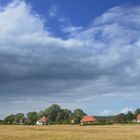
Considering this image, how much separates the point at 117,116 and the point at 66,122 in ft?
142

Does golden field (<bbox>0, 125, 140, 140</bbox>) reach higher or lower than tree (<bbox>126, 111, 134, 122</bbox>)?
lower

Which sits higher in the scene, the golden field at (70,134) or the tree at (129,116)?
the tree at (129,116)

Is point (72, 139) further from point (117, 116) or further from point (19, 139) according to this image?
point (117, 116)

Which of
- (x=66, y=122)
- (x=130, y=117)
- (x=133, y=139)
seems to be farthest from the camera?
(x=130, y=117)

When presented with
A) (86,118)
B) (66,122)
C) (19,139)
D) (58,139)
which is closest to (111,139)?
(58,139)

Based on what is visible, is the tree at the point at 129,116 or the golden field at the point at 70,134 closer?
the golden field at the point at 70,134

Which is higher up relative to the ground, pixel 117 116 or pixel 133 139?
pixel 117 116

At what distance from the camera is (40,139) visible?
45000mm

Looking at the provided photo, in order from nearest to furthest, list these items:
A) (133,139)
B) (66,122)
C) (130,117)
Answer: (133,139) → (66,122) → (130,117)

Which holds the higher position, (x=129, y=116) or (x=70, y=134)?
(x=129, y=116)

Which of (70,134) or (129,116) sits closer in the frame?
(70,134)

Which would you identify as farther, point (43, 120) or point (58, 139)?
point (43, 120)

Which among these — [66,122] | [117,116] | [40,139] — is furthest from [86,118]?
[40,139]

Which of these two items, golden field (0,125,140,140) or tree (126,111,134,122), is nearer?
golden field (0,125,140,140)
